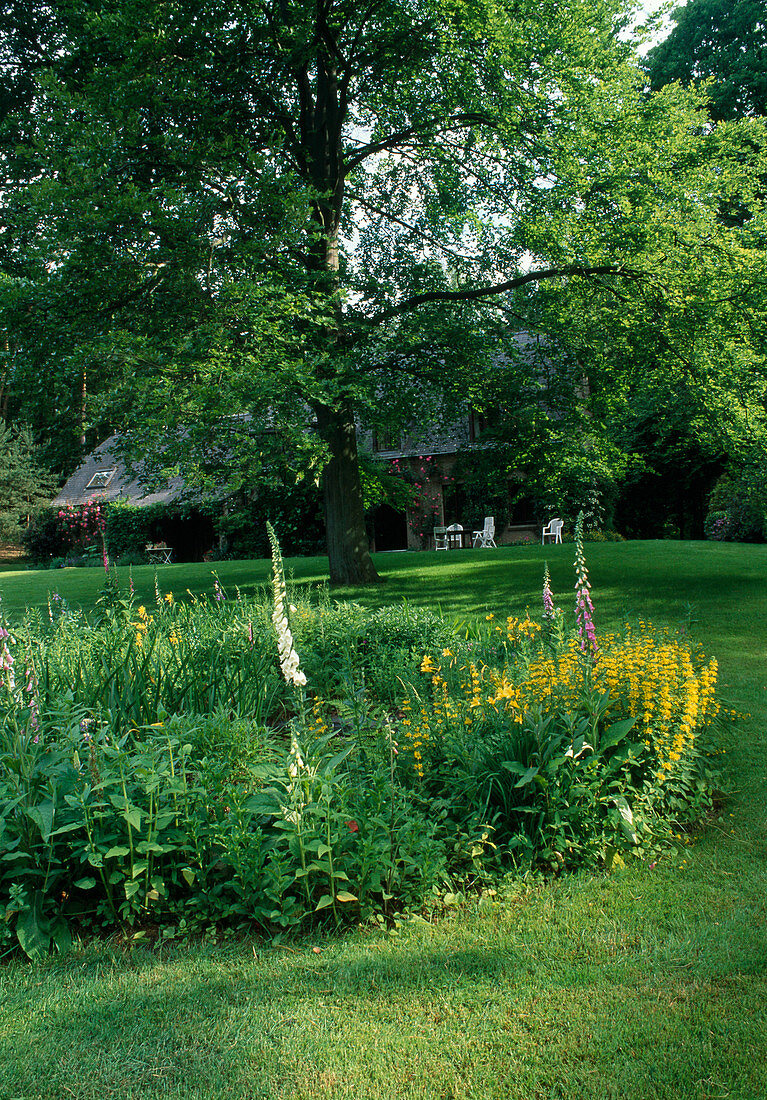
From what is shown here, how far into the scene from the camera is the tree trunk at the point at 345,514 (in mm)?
12430

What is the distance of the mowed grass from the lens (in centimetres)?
228

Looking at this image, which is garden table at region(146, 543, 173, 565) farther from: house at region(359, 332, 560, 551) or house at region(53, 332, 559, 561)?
house at region(359, 332, 560, 551)

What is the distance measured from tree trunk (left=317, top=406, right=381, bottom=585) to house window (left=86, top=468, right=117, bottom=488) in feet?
82.5

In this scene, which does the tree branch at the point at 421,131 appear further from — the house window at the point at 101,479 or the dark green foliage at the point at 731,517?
the house window at the point at 101,479

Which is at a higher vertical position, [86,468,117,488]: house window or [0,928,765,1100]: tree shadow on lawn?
[86,468,117,488]: house window

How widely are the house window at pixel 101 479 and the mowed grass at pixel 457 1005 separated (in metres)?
34.2

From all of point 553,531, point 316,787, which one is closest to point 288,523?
point 553,531

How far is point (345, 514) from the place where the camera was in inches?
494

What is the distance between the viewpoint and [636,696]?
13.1ft

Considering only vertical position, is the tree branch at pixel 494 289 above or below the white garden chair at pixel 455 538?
above

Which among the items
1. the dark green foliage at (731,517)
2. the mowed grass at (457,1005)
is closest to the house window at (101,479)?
the dark green foliage at (731,517)

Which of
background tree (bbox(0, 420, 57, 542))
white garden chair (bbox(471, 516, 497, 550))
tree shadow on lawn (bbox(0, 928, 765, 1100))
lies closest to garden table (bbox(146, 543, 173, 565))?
white garden chair (bbox(471, 516, 497, 550))

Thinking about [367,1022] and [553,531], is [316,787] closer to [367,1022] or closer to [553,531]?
[367,1022]

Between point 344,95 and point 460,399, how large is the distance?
5274mm
